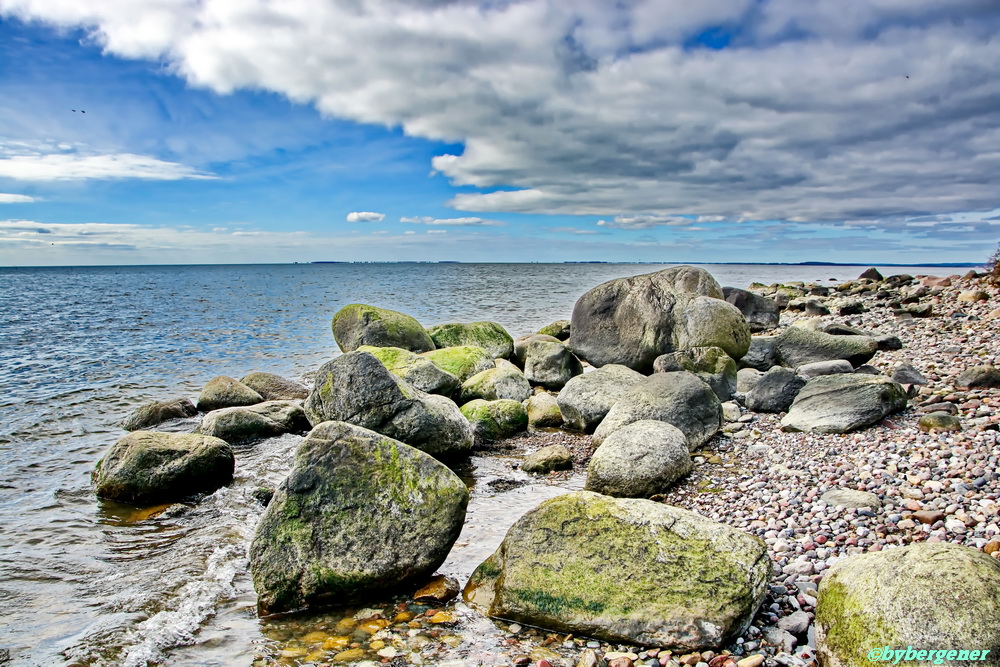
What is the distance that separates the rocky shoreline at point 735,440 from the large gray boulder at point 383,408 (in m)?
0.04

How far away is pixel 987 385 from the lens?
10.8 meters

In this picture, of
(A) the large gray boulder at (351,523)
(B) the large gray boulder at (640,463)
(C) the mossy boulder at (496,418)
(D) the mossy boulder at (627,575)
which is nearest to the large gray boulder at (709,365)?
(C) the mossy boulder at (496,418)

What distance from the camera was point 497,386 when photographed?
14609mm

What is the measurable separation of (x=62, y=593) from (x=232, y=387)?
910 cm

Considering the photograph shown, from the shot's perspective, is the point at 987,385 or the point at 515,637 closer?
the point at 515,637

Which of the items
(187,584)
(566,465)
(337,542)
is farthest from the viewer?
(566,465)

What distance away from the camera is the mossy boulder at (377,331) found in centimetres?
1873

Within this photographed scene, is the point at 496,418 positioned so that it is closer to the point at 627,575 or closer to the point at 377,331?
the point at 627,575

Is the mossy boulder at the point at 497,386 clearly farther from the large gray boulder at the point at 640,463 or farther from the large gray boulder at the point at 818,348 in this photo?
the large gray boulder at the point at 818,348

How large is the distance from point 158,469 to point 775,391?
1172cm

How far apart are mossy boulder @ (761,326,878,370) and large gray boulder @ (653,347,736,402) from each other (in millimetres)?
2447

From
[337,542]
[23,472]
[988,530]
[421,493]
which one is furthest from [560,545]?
[23,472]

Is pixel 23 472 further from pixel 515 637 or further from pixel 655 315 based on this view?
pixel 655 315

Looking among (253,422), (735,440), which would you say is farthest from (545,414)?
(253,422)
